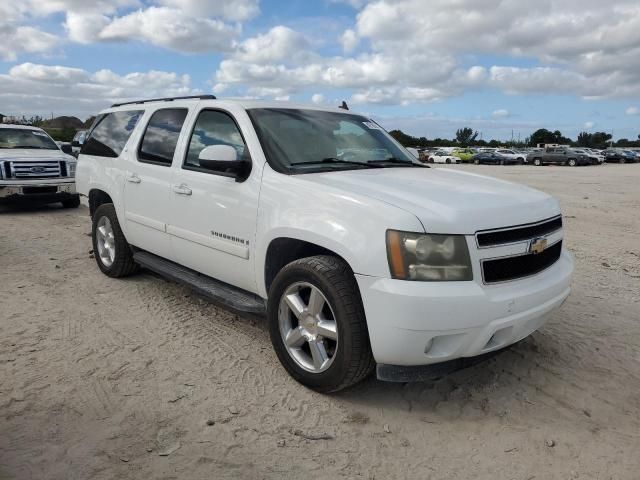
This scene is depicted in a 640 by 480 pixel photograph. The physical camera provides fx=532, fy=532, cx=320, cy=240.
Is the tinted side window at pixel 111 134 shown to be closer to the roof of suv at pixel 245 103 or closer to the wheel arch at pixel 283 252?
the roof of suv at pixel 245 103

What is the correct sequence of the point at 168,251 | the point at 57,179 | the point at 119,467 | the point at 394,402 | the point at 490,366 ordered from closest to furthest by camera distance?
the point at 119,467 < the point at 394,402 < the point at 490,366 < the point at 168,251 < the point at 57,179

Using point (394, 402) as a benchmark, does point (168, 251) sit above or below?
above

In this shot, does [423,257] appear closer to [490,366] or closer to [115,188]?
[490,366]

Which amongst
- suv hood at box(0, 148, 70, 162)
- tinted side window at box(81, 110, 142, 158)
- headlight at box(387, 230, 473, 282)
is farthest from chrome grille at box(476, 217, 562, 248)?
suv hood at box(0, 148, 70, 162)

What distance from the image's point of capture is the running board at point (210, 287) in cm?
375

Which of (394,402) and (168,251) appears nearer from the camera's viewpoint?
(394,402)

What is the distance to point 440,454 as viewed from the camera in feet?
9.04

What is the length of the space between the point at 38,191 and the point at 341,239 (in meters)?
9.39

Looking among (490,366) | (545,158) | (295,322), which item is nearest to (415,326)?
(295,322)

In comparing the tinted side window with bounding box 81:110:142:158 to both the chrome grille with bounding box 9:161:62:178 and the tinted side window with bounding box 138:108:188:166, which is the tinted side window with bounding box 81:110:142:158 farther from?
the chrome grille with bounding box 9:161:62:178

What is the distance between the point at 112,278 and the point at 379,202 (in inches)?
152

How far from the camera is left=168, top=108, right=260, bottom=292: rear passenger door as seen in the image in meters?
3.68

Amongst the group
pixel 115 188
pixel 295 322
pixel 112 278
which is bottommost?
pixel 112 278

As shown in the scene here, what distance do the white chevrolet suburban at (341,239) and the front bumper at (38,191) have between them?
22.0 ft
